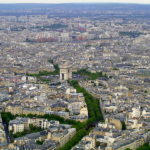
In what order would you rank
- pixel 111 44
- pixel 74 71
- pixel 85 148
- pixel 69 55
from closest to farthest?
pixel 85 148
pixel 74 71
pixel 69 55
pixel 111 44

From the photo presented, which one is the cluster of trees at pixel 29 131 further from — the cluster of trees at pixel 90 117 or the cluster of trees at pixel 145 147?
the cluster of trees at pixel 145 147

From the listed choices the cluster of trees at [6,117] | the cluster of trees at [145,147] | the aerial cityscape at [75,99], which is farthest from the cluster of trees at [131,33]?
the cluster of trees at [145,147]

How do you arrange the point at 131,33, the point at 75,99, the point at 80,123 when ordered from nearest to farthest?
the point at 80,123 → the point at 75,99 → the point at 131,33

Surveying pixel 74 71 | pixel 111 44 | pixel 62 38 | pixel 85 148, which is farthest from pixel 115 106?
pixel 62 38

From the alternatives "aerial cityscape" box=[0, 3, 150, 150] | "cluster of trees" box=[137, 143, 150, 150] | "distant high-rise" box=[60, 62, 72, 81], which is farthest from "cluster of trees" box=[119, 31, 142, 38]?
"cluster of trees" box=[137, 143, 150, 150]

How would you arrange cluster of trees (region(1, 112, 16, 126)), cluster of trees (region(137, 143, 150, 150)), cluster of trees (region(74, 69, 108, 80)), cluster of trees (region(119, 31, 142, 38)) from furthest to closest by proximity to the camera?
cluster of trees (region(119, 31, 142, 38)), cluster of trees (region(74, 69, 108, 80)), cluster of trees (region(1, 112, 16, 126)), cluster of trees (region(137, 143, 150, 150))

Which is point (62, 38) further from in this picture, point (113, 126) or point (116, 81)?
point (113, 126)

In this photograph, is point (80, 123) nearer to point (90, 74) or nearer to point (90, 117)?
point (90, 117)

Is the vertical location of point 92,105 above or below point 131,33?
above

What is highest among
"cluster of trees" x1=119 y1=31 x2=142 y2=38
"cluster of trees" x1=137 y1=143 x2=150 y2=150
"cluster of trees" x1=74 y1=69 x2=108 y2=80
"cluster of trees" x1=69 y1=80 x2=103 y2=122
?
"cluster of trees" x1=137 y1=143 x2=150 y2=150

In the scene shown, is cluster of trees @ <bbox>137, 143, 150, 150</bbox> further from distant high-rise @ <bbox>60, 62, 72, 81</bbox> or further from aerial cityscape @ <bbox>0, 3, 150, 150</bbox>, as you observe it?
distant high-rise @ <bbox>60, 62, 72, 81</bbox>

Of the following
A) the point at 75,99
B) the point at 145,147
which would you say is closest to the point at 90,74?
the point at 75,99
